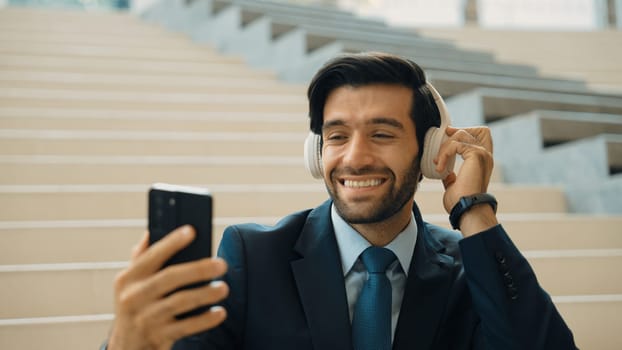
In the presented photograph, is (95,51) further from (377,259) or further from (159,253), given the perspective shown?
(159,253)

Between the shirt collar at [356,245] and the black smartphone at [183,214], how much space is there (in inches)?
18.6

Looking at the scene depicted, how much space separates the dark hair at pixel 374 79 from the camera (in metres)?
1.13

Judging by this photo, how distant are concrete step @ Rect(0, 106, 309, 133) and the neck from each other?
1776 millimetres

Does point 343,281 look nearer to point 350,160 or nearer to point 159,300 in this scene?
point 350,160

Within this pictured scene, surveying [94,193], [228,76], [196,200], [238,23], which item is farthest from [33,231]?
[238,23]

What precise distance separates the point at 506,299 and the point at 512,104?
216 cm

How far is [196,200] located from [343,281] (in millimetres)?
471

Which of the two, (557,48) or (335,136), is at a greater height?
(557,48)

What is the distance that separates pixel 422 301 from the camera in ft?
3.57

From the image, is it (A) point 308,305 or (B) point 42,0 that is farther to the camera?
(B) point 42,0

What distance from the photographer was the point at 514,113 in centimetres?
303

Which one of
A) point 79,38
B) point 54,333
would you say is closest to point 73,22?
point 79,38

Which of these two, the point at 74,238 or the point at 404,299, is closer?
the point at 404,299

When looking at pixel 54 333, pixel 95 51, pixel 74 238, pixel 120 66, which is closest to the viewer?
pixel 54 333
